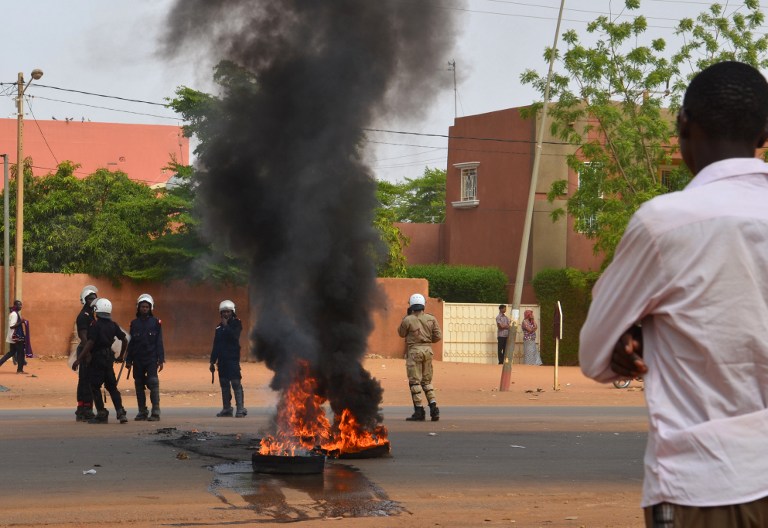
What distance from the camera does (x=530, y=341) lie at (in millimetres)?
34219

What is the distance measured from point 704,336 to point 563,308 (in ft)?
105

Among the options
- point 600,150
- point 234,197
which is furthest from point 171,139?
point 234,197

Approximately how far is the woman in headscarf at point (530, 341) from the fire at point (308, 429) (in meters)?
22.3

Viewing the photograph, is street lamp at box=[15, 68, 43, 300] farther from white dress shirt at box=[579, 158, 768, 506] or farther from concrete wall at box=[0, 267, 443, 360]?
white dress shirt at box=[579, 158, 768, 506]

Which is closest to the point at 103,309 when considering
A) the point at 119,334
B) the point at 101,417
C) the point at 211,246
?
the point at 119,334

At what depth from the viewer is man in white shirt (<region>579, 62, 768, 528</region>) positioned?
2.38m

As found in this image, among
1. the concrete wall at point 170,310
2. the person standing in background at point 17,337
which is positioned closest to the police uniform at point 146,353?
the person standing in background at point 17,337

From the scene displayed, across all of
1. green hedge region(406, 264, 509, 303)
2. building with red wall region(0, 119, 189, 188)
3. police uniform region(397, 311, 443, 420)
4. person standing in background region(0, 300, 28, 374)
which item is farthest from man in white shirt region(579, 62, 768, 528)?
building with red wall region(0, 119, 189, 188)

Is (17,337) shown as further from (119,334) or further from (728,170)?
(728,170)

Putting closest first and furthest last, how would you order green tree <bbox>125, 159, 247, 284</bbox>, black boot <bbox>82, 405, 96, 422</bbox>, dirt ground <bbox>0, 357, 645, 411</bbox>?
black boot <bbox>82, 405, 96, 422</bbox>
dirt ground <bbox>0, 357, 645, 411</bbox>
green tree <bbox>125, 159, 247, 284</bbox>

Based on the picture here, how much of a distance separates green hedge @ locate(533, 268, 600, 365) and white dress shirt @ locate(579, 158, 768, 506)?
30859 mm

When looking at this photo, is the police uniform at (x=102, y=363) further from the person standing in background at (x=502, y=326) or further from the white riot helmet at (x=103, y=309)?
the person standing in background at (x=502, y=326)

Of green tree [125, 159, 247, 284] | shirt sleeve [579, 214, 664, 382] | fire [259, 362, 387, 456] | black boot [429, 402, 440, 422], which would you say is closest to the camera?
shirt sleeve [579, 214, 664, 382]

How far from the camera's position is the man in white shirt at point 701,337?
93.9 inches
